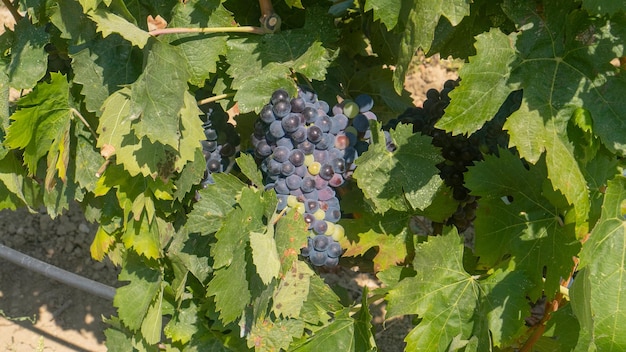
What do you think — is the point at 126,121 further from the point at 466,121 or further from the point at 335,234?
the point at 466,121

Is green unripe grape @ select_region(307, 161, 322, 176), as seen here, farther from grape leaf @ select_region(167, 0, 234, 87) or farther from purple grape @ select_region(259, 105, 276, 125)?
grape leaf @ select_region(167, 0, 234, 87)

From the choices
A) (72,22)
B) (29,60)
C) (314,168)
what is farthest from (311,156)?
(29,60)

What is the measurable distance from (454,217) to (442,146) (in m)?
0.22

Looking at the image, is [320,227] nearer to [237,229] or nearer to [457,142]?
[237,229]

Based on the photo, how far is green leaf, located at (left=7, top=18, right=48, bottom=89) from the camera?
1834 millimetres

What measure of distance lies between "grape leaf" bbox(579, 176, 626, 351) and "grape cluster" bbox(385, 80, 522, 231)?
37 centimetres

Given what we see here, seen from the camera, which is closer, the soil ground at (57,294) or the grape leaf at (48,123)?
the grape leaf at (48,123)

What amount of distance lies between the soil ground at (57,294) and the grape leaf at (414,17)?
1.64 m

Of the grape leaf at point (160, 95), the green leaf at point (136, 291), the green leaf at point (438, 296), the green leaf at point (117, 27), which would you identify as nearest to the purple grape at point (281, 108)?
the grape leaf at point (160, 95)

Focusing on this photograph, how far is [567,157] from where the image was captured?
55.3 inches

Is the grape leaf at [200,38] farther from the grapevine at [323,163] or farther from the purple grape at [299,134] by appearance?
the purple grape at [299,134]

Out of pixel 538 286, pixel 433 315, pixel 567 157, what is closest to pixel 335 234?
pixel 433 315

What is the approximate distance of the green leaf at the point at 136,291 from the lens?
→ 1979mm

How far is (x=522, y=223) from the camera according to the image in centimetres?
162
